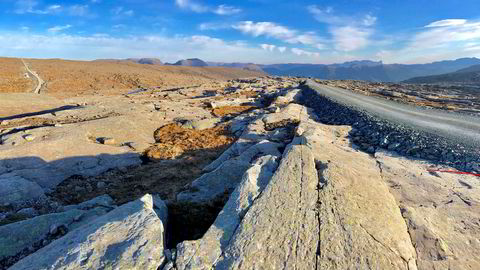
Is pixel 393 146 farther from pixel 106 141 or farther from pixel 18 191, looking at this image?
pixel 18 191

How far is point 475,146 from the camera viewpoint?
1373cm

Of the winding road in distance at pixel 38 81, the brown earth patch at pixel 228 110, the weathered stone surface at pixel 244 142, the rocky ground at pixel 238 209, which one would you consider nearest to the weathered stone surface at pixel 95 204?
the rocky ground at pixel 238 209

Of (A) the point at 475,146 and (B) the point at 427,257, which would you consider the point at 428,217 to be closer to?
(B) the point at 427,257

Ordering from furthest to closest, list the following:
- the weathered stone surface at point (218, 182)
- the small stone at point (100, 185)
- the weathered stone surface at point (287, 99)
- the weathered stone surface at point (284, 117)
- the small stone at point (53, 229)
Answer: the weathered stone surface at point (287, 99) < the weathered stone surface at point (284, 117) < the small stone at point (100, 185) < the weathered stone surface at point (218, 182) < the small stone at point (53, 229)

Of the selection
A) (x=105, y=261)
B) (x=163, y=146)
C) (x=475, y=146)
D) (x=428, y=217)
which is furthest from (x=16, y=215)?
(x=475, y=146)

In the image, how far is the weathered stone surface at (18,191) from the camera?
1112 cm

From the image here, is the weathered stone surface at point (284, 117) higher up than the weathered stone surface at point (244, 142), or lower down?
higher up

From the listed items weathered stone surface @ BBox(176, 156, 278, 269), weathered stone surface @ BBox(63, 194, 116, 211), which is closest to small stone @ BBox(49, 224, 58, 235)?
weathered stone surface @ BBox(63, 194, 116, 211)

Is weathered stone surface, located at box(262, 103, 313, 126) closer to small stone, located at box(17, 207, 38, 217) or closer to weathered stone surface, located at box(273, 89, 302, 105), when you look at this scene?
weathered stone surface, located at box(273, 89, 302, 105)

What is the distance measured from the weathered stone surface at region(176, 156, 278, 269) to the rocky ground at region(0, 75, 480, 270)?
29mm

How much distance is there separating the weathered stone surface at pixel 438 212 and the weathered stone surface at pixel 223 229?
4.04 metres

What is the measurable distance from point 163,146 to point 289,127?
343 inches

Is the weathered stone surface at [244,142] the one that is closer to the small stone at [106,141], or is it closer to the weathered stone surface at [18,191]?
the weathered stone surface at [18,191]

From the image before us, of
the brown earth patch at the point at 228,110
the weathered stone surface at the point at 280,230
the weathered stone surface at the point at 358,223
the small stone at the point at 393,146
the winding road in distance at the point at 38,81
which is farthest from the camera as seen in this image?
the winding road in distance at the point at 38,81
